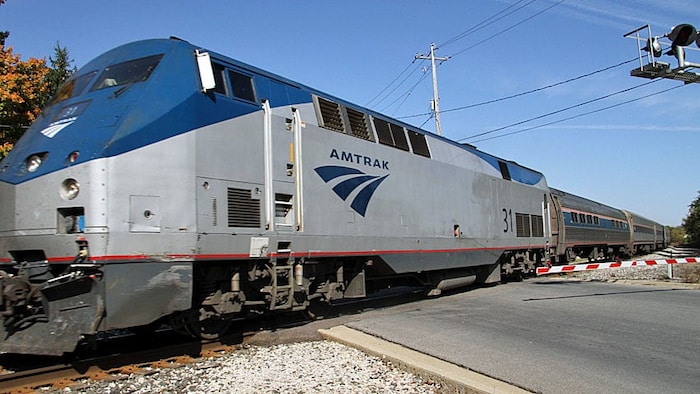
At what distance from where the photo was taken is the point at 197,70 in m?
6.57

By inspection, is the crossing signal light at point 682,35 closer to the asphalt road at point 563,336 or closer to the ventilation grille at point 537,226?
the asphalt road at point 563,336

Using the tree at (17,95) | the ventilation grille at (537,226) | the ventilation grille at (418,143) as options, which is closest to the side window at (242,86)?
the ventilation grille at (418,143)

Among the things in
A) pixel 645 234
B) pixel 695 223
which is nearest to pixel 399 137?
pixel 645 234

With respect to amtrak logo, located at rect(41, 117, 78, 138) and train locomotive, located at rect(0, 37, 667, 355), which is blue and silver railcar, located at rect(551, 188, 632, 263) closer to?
train locomotive, located at rect(0, 37, 667, 355)

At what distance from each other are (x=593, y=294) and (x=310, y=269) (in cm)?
852

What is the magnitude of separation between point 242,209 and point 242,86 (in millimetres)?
1790

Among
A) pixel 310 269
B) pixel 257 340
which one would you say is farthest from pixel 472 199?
pixel 257 340

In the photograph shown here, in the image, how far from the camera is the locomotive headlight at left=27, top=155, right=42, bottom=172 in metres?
5.94

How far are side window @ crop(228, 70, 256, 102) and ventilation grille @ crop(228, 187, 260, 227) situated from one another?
1.37 meters

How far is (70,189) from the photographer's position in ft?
18.5

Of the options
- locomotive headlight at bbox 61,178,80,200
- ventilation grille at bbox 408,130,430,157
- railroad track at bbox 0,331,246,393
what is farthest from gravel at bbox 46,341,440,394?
ventilation grille at bbox 408,130,430,157

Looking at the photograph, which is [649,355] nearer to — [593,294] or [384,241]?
[384,241]

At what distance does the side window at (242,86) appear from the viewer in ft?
23.3

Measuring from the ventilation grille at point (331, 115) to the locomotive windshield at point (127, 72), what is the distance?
2944mm
